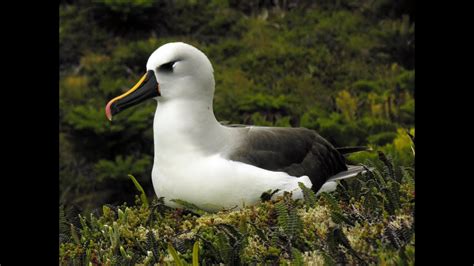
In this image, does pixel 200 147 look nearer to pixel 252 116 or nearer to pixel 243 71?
pixel 252 116

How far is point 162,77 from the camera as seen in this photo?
4465 millimetres

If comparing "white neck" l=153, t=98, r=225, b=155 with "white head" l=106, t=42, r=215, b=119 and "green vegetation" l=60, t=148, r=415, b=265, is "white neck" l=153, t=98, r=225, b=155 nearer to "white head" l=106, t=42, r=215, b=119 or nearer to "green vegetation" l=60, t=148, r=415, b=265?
"white head" l=106, t=42, r=215, b=119

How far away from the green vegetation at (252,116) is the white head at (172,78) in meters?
0.54

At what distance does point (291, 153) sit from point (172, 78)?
0.79 meters

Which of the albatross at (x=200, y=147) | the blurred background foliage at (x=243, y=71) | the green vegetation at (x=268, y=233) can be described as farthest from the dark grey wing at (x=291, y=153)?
the blurred background foliage at (x=243, y=71)

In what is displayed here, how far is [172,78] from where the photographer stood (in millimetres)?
→ 4469

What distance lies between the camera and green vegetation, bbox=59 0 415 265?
11.2 ft

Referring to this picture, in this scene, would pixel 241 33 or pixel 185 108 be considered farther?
pixel 241 33

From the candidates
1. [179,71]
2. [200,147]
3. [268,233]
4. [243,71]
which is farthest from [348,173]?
[243,71]

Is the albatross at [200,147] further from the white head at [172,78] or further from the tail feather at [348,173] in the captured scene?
the tail feather at [348,173]
